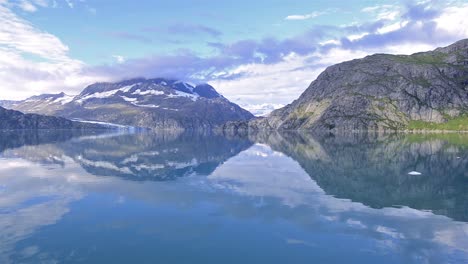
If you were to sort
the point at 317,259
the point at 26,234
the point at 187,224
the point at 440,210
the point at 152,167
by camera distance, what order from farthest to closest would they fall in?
1. the point at 152,167
2. the point at 440,210
3. the point at 187,224
4. the point at 26,234
5. the point at 317,259

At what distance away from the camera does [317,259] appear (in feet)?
96.2

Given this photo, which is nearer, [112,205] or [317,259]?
[317,259]

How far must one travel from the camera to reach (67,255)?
29406mm

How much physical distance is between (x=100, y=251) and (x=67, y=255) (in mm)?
2447

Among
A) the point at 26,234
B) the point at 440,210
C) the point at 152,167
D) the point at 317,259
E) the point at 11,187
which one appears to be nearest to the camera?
the point at 317,259

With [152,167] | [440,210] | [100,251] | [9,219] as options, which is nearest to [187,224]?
[100,251]

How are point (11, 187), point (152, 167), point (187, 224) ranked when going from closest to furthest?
1. point (187, 224)
2. point (11, 187)
3. point (152, 167)

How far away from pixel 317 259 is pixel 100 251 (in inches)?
685

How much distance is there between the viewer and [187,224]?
1539 inches

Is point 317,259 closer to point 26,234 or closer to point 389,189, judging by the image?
point 26,234

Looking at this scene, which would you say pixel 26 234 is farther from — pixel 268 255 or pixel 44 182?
pixel 44 182

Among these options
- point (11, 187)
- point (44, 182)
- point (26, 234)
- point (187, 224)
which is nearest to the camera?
point (26, 234)

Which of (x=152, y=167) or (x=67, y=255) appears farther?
(x=152, y=167)

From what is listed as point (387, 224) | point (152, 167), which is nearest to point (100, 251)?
point (387, 224)
